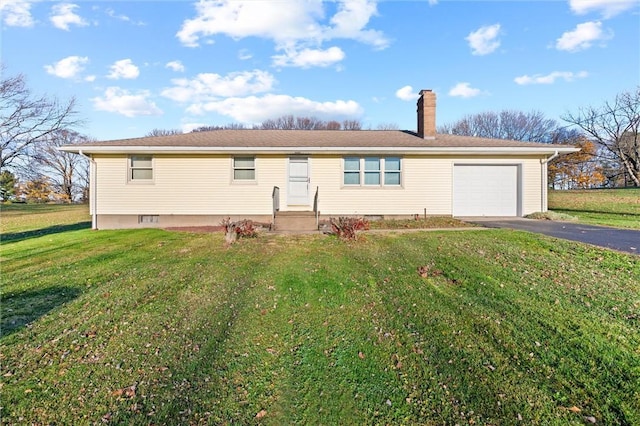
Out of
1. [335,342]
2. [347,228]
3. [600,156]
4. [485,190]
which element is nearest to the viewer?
[335,342]

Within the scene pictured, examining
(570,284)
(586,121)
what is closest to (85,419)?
(570,284)

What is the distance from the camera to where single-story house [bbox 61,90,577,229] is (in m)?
11.7

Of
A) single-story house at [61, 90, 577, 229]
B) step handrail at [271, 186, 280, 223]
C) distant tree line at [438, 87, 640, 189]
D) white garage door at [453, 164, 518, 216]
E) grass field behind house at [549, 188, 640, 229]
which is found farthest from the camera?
distant tree line at [438, 87, 640, 189]

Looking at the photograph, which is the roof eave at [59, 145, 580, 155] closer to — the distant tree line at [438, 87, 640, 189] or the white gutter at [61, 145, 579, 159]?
the white gutter at [61, 145, 579, 159]

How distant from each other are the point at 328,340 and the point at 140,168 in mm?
11410

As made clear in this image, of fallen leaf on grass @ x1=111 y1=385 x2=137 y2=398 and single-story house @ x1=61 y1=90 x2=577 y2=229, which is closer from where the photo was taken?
fallen leaf on grass @ x1=111 y1=385 x2=137 y2=398

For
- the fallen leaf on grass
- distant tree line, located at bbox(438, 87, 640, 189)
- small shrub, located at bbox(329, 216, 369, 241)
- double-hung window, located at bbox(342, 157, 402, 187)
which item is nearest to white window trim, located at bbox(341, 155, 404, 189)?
double-hung window, located at bbox(342, 157, 402, 187)

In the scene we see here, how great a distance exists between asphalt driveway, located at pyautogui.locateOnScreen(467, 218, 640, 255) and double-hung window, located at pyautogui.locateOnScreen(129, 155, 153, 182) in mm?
12897

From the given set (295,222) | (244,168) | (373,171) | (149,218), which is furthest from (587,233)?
(149,218)

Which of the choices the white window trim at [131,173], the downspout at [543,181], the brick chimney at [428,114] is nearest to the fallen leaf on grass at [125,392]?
the white window trim at [131,173]

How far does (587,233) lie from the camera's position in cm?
850

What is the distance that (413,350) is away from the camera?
3225mm

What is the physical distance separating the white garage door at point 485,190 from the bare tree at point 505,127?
34.6 metres

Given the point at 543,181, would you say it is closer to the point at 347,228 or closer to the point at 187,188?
the point at 347,228
